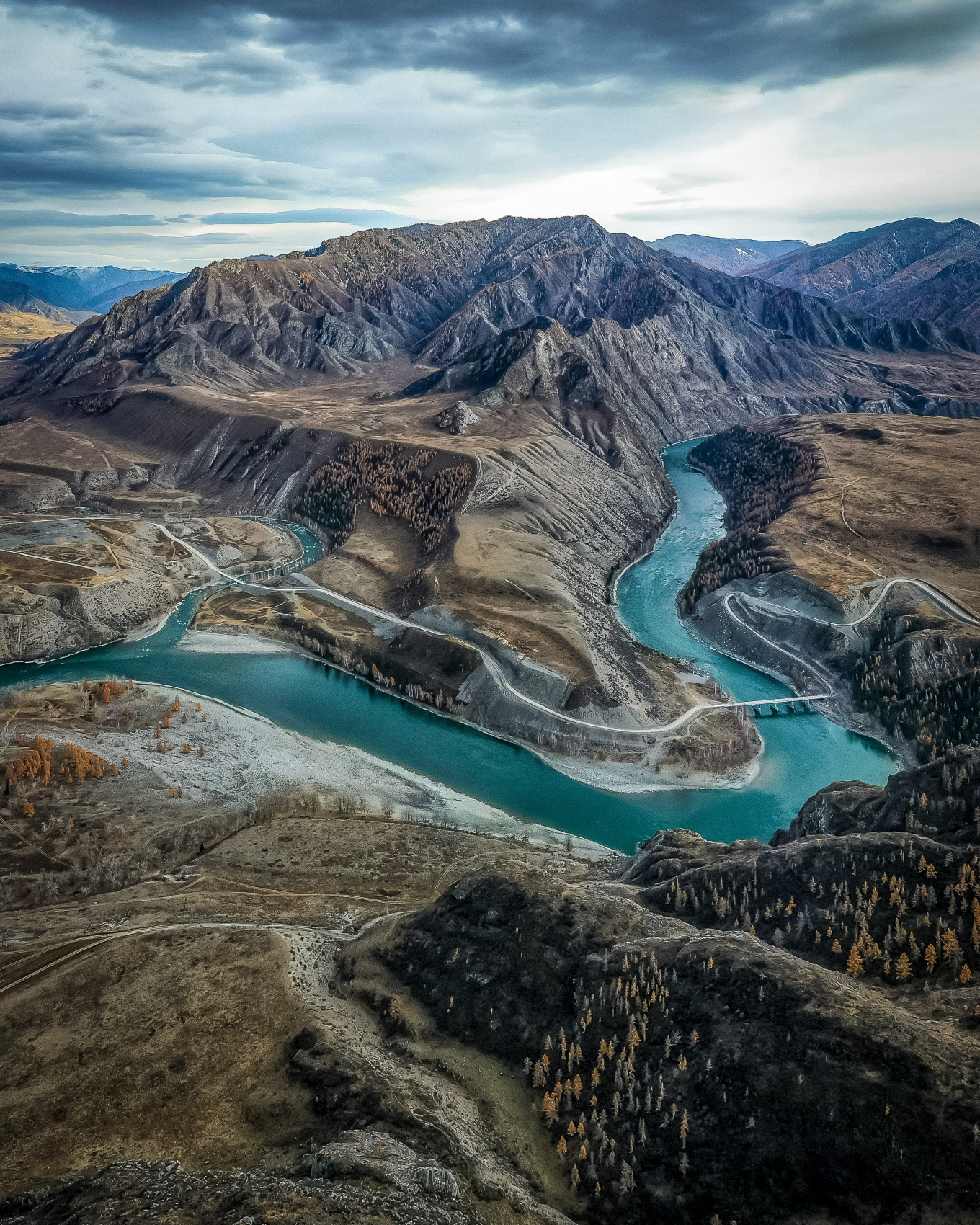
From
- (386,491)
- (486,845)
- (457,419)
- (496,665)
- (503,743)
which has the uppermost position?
(457,419)

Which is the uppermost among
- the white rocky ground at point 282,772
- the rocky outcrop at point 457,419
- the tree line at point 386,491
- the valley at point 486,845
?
the rocky outcrop at point 457,419

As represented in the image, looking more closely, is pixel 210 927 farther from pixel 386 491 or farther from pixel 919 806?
pixel 386 491

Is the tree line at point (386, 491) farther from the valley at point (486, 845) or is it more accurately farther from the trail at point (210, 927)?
the trail at point (210, 927)

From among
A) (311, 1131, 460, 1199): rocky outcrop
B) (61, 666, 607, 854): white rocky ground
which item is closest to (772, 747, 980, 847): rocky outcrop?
(61, 666, 607, 854): white rocky ground

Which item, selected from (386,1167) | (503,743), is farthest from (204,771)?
(386,1167)

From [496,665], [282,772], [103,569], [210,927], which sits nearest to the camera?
[210,927]

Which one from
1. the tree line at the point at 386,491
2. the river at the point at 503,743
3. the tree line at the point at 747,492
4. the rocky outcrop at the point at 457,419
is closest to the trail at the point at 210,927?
the river at the point at 503,743

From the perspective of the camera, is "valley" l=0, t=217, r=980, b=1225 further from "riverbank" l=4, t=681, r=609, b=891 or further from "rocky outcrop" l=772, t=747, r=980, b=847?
"riverbank" l=4, t=681, r=609, b=891
